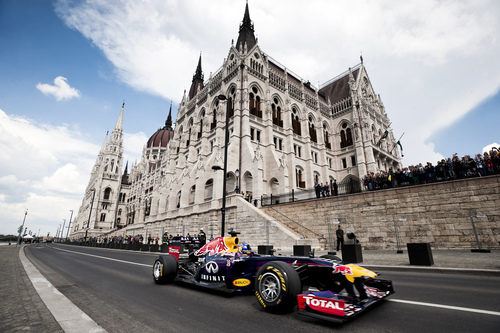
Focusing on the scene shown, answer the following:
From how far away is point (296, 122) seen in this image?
3734cm

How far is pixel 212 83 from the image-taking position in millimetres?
38500

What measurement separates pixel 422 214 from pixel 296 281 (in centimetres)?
1354

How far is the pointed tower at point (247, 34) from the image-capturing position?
127ft

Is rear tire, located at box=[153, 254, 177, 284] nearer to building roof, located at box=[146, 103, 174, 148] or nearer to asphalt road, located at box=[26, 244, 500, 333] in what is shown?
asphalt road, located at box=[26, 244, 500, 333]

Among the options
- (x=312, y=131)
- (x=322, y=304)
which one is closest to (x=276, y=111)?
(x=312, y=131)

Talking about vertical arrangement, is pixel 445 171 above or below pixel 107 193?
below

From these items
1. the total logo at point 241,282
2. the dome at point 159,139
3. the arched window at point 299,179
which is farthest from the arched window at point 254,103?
the dome at point 159,139

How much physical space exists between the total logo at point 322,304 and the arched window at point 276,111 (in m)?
32.1

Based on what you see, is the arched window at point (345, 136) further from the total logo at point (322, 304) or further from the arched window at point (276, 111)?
the total logo at point (322, 304)

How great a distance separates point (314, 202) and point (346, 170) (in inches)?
959

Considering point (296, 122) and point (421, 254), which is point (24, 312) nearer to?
point (421, 254)

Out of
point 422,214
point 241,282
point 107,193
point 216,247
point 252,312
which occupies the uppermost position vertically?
point 107,193

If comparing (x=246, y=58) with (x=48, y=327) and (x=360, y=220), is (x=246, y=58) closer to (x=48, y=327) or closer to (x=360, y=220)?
(x=360, y=220)

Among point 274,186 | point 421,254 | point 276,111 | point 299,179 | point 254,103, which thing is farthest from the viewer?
point 276,111
